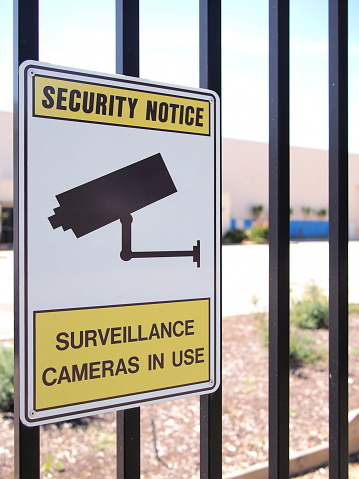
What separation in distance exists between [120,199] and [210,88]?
48cm

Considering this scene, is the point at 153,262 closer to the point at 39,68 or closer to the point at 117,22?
the point at 39,68

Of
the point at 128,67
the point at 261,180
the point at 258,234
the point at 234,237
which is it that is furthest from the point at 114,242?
the point at 261,180

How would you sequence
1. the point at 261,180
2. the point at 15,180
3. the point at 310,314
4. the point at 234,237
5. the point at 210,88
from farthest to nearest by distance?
the point at 261,180
the point at 234,237
the point at 310,314
the point at 210,88
the point at 15,180

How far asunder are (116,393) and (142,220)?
0.48 m

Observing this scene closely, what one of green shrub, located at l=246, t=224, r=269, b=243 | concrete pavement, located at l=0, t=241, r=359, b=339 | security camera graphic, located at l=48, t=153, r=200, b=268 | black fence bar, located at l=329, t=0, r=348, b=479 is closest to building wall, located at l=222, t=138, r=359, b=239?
green shrub, located at l=246, t=224, r=269, b=243

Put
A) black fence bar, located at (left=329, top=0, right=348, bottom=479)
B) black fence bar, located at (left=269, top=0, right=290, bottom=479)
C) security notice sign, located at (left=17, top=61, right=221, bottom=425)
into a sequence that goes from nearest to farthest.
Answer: security notice sign, located at (left=17, top=61, right=221, bottom=425)
black fence bar, located at (left=269, top=0, right=290, bottom=479)
black fence bar, located at (left=329, top=0, right=348, bottom=479)

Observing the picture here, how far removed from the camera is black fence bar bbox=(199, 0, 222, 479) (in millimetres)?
1445

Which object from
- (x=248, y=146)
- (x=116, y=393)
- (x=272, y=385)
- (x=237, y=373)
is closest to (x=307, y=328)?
(x=237, y=373)

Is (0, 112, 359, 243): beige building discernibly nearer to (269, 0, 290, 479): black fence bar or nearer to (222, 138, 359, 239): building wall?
(222, 138, 359, 239): building wall

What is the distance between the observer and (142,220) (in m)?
1.28

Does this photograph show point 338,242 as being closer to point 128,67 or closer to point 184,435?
point 128,67

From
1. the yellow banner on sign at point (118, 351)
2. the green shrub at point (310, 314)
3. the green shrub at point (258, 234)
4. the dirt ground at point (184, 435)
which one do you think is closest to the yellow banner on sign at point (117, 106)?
the yellow banner on sign at point (118, 351)

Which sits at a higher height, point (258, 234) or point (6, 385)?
point (258, 234)

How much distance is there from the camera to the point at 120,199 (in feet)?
4.15
